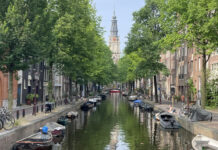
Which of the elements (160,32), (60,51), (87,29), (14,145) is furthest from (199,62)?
(14,145)

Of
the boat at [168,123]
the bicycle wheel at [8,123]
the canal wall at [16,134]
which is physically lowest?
the boat at [168,123]

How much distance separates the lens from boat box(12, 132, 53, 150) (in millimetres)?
19422

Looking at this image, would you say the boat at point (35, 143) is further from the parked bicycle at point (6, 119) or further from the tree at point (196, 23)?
the tree at point (196, 23)

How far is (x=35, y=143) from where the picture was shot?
64.6ft

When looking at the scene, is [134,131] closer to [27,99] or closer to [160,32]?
[27,99]

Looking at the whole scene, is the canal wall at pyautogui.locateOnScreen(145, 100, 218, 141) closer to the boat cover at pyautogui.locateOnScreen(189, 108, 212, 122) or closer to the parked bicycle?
the boat cover at pyautogui.locateOnScreen(189, 108, 212, 122)

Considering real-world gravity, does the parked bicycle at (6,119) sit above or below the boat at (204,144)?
above

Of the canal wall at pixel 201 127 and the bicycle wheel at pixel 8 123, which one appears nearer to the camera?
the bicycle wheel at pixel 8 123

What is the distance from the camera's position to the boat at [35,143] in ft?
63.7

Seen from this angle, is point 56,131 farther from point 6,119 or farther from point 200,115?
point 200,115

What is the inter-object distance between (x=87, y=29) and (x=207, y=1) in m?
21.8

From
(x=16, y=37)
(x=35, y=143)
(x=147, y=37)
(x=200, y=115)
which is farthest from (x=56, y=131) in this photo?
(x=147, y=37)

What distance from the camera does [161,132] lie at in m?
30.8

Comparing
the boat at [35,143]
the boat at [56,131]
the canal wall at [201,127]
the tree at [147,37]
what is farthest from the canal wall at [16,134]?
the tree at [147,37]
